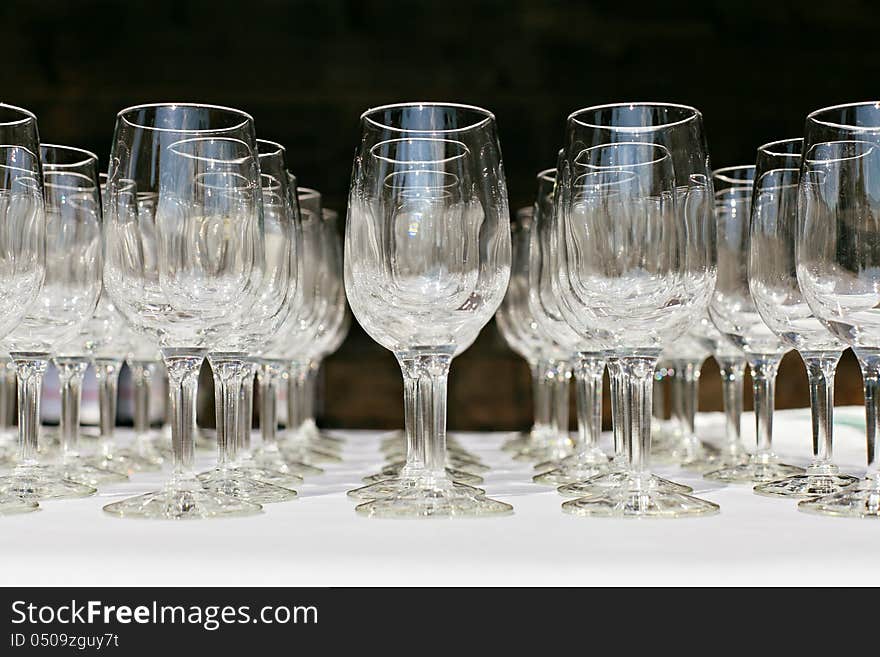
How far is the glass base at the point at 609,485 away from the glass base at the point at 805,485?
6cm

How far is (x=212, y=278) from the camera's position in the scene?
0.69 metres

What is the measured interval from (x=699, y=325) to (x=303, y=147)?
2.18 meters

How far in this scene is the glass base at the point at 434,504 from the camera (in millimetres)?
677

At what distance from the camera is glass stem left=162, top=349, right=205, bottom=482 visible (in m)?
0.73

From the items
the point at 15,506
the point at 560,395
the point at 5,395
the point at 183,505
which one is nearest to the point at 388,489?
the point at 183,505

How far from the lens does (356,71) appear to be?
313cm

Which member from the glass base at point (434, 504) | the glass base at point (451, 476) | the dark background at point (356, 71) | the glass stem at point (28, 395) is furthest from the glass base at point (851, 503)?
the dark background at point (356, 71)

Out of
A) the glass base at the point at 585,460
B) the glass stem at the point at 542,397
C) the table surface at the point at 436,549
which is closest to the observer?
the table surface at the point at 436,549

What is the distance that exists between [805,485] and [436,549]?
1.38 ft

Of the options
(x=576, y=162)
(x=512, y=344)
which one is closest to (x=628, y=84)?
(x=512, y=344)

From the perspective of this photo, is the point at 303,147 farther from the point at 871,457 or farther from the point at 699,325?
the point at 871,457

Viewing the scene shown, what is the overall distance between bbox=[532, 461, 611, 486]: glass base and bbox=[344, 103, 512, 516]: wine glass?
180mm

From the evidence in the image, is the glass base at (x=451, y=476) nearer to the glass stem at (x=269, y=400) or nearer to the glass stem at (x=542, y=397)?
the glass stem at (x=269, y=400)

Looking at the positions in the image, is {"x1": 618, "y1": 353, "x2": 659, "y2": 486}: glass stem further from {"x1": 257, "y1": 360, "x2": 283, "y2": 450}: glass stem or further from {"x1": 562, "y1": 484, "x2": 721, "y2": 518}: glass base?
{"x1": 257, "y1": 360, "x2": 283, "y2": 450}: glass stem
